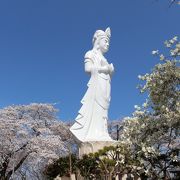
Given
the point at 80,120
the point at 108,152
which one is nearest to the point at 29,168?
the point at 80,120

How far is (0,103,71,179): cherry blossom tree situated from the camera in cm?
2520

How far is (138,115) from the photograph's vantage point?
1068 cm

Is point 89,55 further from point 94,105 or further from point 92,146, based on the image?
point 92,146

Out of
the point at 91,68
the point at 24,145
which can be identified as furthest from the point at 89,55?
A: the point at 24,145

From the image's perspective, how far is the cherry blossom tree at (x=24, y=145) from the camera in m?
25.2

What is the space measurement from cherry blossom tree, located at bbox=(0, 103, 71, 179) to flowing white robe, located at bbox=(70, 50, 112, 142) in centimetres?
625

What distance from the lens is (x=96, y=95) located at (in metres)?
20.0

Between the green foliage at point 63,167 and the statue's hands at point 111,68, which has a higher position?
the statue's hands at point 111,68

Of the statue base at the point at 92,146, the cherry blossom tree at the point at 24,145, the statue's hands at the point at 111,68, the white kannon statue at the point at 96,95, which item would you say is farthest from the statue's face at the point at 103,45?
the cherry blossom tree at the point at 24,145

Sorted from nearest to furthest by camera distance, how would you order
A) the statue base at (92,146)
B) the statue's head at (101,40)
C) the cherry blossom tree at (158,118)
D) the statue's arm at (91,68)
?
the cherry blossom tree at (158,118)
the statue base at (92,146)
the statue's arm at (91,68)
the statue's head at (101,40)

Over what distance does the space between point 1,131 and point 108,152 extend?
11319 millimetres

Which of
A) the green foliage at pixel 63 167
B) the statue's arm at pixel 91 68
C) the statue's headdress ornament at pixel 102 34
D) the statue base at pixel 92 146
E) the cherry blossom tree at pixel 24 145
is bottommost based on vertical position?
the green foliage at pixel 63 167

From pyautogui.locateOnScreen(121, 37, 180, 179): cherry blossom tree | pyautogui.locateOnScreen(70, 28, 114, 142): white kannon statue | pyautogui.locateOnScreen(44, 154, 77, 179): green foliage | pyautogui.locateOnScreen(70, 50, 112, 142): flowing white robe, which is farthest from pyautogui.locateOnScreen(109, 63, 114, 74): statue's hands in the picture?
pyautogui.locateOnScreen(121, 37, 180, 179): cherry blossom tree

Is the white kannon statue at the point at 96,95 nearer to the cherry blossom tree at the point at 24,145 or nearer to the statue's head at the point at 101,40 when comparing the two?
the statue's head at the point at 101,40
